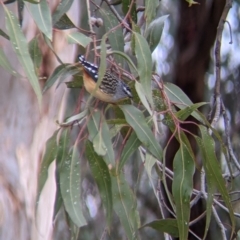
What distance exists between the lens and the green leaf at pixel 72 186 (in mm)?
979

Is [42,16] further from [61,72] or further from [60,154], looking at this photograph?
[60,154]

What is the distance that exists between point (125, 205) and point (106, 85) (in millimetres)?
221

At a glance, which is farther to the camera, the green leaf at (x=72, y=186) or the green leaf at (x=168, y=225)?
the green leaf at (x=168, y=225)

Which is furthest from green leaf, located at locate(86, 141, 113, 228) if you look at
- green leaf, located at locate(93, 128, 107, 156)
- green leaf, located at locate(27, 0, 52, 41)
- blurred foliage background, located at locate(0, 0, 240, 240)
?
green leaf, located at locate(27, 0, 52, 41)

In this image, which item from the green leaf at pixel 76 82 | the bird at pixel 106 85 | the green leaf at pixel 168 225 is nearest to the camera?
the bird at pixel 106 85

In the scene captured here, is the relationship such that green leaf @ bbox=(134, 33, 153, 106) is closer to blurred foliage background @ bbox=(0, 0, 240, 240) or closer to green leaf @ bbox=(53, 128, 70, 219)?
blurred foliage background @ bbox=(0, 0, 240, 240)

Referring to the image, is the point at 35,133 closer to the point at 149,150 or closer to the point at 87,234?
the point at 149,150

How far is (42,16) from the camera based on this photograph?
3.29 feet

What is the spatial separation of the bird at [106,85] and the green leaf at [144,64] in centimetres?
8

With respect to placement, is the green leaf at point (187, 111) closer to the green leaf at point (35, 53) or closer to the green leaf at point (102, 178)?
the green leaf at point (102, 178)

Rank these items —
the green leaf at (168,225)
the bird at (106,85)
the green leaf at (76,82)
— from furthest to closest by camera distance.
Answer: the green leaf at (168,225), the green leaf at (76,82), the bird at (106,85)

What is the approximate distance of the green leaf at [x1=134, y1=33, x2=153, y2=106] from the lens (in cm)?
100

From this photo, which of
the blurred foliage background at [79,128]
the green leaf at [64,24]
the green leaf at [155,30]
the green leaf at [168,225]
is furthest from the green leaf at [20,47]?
the green leaf at [168,225]

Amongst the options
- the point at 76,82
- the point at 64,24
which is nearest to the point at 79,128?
the point at 76,82
